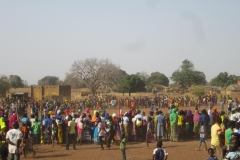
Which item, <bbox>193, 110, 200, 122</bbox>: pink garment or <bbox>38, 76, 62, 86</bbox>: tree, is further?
<bbox>38, 76, 62, 86</bbox>: tree

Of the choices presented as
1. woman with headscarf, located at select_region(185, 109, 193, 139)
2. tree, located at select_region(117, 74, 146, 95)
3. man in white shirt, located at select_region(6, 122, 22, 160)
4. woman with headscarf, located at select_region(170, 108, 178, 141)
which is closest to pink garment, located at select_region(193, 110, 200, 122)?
woman with headscarf, located at select_region(185, 109, 193, 139)

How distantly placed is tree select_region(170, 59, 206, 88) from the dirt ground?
182ft

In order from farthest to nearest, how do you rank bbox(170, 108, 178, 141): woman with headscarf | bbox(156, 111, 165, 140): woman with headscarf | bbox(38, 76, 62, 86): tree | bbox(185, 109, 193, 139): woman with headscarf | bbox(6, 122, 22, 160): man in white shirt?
bbox(38, 76, 62, 86): tree < bbox(185, 109, 193, 139): woman with headscarf < bbox(170, 108, 178, 141): woman with headscarf < bbox(156, 111, 165, 140): woman with headscarf < bbox(6, 122, 22, 160): man in white shirt

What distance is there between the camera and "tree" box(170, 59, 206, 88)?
229 ft

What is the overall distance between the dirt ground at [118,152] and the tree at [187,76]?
5553 cm

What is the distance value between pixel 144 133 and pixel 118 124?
63.4 inches

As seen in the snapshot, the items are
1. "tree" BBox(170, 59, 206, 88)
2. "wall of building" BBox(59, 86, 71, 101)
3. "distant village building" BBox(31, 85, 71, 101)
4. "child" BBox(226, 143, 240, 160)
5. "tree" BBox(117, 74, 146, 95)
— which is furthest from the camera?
"tree" BBox(170, 59, 206, 88)

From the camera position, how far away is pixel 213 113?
15.9m

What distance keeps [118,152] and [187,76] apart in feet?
191

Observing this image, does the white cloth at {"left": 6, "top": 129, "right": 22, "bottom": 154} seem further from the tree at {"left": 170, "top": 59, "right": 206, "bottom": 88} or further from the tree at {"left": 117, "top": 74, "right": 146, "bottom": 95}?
the tree at {"left": 170, "top": 59, "right": 206, "bottom": 88}

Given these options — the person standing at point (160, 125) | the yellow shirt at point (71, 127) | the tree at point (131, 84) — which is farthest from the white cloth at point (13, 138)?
the tree at point (131, 84)

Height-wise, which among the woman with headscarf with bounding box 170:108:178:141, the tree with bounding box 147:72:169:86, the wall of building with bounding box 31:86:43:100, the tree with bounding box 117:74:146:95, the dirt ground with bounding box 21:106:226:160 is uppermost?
the tree with bounding box 147:72:169:86

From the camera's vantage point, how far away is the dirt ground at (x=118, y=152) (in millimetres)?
12422

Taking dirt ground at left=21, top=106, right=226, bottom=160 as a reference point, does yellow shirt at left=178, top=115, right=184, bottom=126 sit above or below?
above
